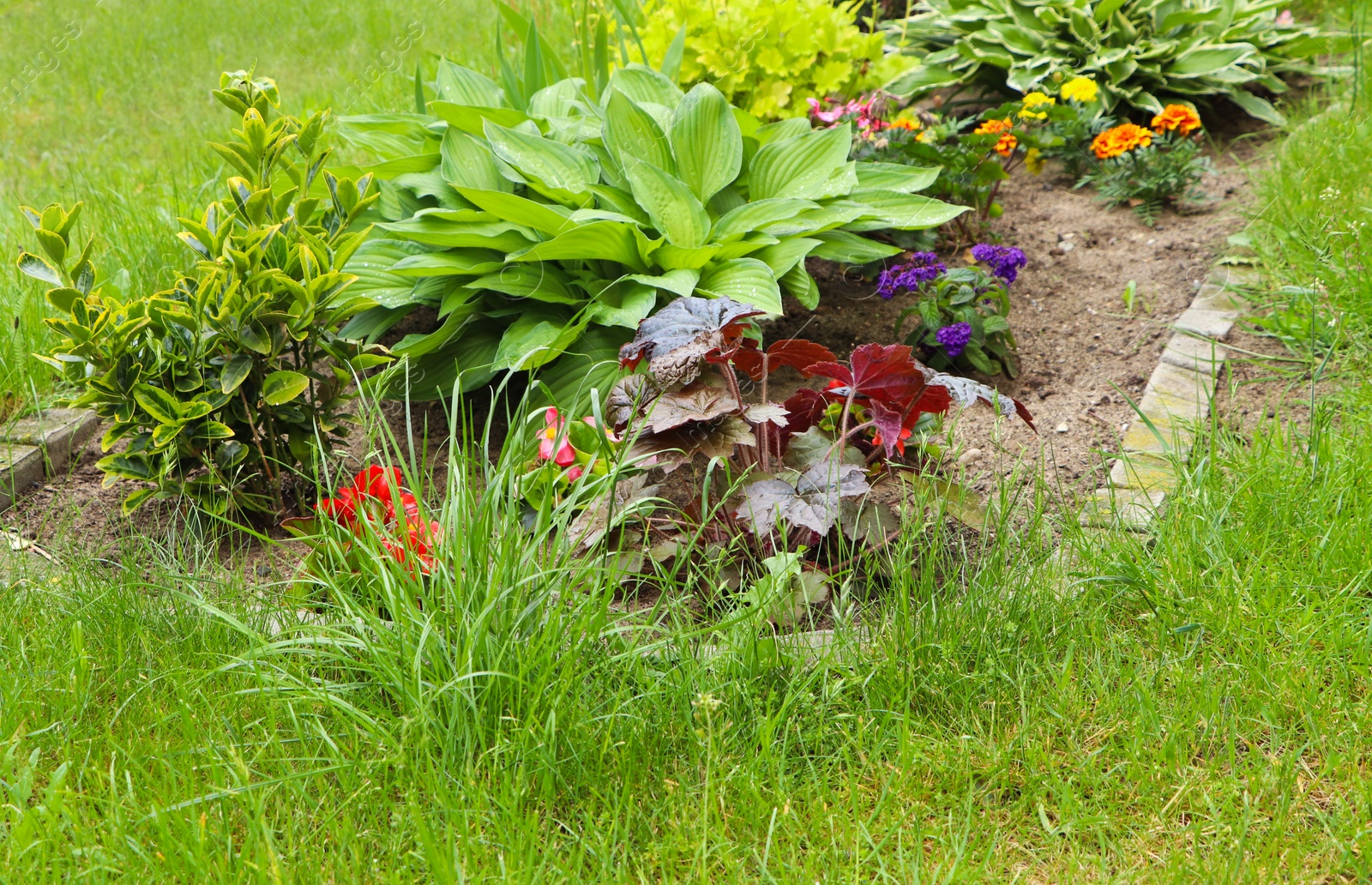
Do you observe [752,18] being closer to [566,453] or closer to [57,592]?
[566,453]

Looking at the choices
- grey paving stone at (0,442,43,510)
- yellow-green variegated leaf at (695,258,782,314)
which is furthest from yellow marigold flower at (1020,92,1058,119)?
grey paving stone at (0,442,43,510)

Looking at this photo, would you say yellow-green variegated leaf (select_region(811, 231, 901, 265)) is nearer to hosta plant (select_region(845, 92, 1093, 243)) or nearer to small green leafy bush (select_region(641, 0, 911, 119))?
hosta plant (select_region(845, 92, 1093, 243))

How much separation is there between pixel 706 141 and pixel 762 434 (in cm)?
116

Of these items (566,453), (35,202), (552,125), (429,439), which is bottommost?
(429,439)

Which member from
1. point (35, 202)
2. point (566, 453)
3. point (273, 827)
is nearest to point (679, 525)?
point (566, 453)

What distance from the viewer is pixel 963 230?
11.5 ft

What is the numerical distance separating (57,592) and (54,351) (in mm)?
528

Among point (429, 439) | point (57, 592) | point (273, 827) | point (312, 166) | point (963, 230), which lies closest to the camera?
point (273, 827)

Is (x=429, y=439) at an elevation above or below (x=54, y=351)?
below

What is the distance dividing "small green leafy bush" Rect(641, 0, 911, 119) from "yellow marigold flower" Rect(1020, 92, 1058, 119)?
24.7 inches

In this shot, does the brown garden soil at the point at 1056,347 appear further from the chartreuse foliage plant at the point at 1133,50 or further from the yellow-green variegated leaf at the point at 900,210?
the chartreuse foliage plant at the point at 1133,50

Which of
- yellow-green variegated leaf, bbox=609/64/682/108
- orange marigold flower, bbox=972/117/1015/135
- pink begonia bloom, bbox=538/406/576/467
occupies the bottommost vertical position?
pink begonia bloom, bbox=538/406/576/467

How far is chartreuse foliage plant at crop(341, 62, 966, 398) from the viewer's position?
258cm

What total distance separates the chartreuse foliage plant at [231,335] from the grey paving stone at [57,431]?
543 millimetres
